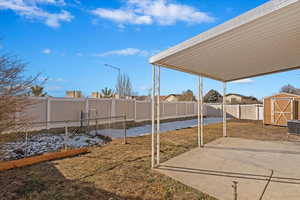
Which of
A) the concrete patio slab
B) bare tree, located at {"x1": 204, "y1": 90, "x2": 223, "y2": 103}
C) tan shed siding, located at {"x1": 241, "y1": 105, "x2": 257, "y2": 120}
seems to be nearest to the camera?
Result: the concrete patio slab

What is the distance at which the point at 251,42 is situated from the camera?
301 centimetres

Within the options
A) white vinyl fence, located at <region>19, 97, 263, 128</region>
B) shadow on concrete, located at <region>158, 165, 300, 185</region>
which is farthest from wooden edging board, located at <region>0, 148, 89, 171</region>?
shadow on concrete, located at <region>158, 165, 300, 185</region>

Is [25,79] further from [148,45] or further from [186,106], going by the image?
[186,106]

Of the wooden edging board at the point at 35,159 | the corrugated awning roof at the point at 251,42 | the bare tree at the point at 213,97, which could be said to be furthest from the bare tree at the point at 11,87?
the bare tree at the point at 213,97

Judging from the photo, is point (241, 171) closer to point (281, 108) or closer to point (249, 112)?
point (281, 108)

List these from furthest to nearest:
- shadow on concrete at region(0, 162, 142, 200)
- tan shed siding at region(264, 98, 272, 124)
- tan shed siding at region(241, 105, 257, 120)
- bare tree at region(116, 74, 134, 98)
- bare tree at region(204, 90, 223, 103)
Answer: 1. bare tree at region(204, 90, 223, 103)
2. bare tree at region(116, 74, 134, 98)
3. tan shed siding at region(241, 105, 257, 120)
4. tan shed siding at region(264, 98, 272, 124)
5. shadow on concrete at region(0, 162, 142, 200)

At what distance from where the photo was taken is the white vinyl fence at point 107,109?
26.6 feet

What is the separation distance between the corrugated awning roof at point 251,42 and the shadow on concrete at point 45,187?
8.80ft

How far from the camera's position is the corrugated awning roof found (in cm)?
205

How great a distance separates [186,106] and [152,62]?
14.3 m

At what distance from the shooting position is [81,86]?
14711 millimetres

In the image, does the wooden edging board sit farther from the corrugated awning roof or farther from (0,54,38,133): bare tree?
the corrugated awning roof

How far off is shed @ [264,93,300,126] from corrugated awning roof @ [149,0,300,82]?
7757 millimetres

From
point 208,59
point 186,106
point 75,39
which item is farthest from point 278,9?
point 186,106
